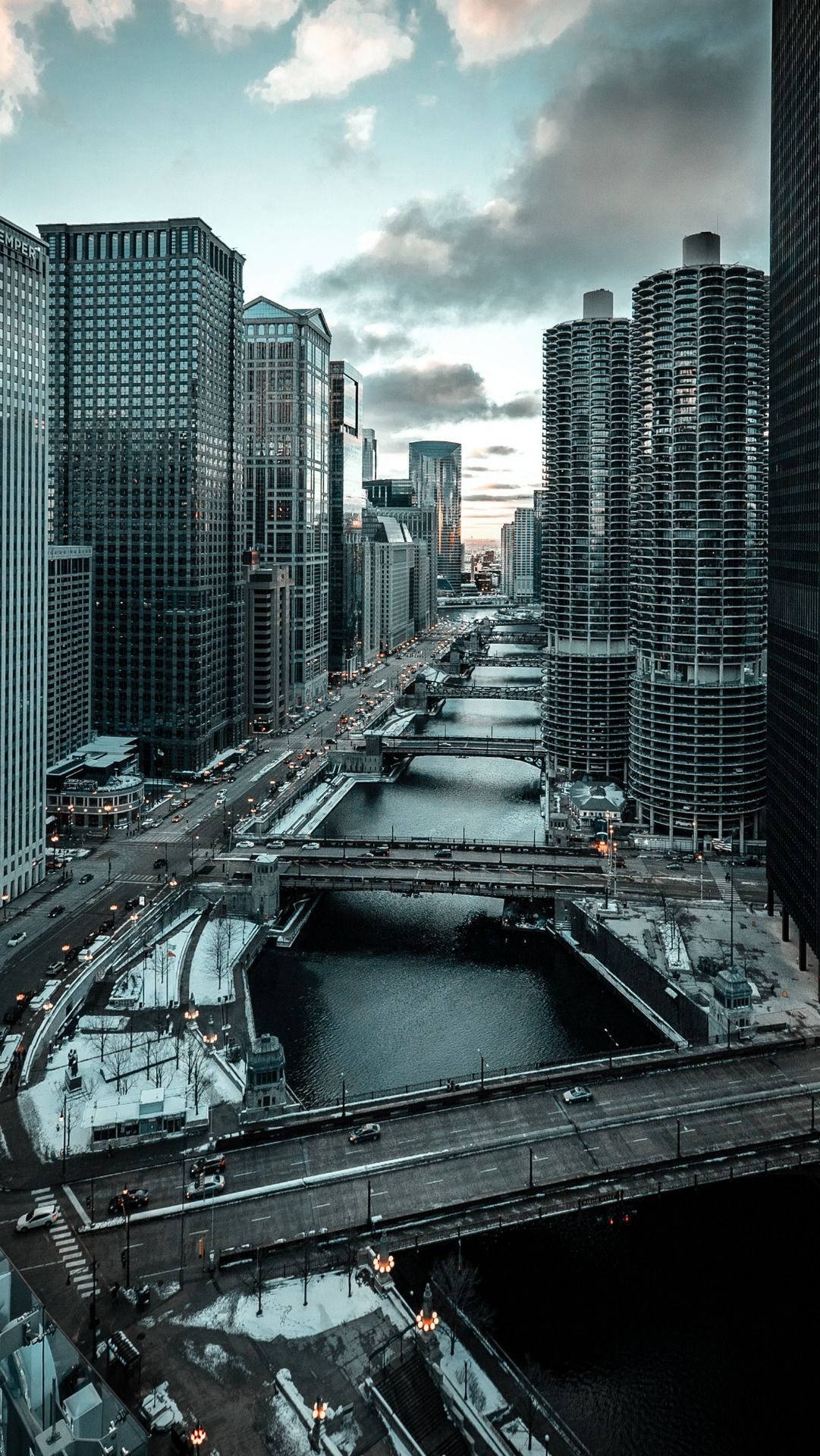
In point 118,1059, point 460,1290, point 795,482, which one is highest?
point 795,482

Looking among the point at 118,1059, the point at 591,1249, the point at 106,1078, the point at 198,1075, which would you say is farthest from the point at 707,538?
the point at 106,1078

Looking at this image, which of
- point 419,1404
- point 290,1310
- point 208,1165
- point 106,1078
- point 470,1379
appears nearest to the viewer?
point 419,1404

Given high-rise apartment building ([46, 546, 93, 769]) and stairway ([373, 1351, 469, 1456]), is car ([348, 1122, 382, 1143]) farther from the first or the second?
high-rise apartment building ([46, 546, 93, 769])

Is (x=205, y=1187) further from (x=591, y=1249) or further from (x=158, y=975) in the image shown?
(x=158, y=975)

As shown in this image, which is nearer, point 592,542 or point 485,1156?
point 485,1156

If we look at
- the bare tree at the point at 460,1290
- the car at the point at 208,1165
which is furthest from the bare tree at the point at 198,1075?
the bare tree at the point at 460,1290

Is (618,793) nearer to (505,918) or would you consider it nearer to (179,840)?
(505,918)

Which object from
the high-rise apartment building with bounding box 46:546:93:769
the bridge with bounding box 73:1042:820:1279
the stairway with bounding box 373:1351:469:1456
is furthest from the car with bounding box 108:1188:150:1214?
the high-rise apartment building with bounding box 46:546:93:769
